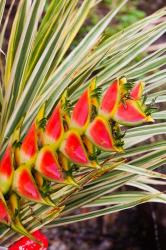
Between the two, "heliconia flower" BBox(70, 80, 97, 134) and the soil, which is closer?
"heliconia flower" BBox(70, 80, 97, 134)

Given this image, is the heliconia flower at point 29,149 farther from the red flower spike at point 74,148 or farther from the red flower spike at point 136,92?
the red flower spike at point 136,92

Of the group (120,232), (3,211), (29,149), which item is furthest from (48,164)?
(120,232)

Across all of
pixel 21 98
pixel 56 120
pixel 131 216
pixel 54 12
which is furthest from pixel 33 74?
pixel 131 216

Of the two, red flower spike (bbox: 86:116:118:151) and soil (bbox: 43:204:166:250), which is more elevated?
red flower spike (bbox: 86:116:118:151)

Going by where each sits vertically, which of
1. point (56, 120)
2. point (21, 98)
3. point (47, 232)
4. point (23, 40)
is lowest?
point (47, 232)

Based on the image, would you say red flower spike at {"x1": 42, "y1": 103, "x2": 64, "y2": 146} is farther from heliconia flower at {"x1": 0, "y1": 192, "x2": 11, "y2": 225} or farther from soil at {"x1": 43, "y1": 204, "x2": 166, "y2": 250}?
soil at {"x1": 43, "y1": 204, "x2": 166, "y2": 250}

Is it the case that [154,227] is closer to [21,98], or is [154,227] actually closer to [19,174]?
[21,98]

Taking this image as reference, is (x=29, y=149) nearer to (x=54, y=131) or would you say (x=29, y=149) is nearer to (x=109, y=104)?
(x=54, y=131)

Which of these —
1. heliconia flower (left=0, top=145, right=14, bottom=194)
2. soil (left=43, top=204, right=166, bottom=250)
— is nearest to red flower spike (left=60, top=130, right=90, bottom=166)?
heliconia flower (left=0, top=145, right=14, bottom=194)
